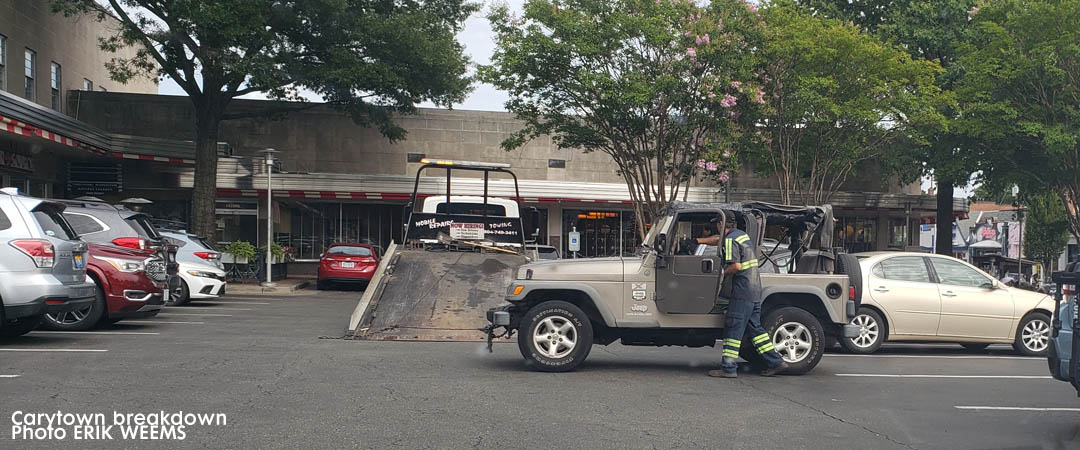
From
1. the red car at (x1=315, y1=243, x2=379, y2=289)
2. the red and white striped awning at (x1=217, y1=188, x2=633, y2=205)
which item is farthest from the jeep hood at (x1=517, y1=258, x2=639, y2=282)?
the red and white striped awning at (x1=217, y1=188, x2=633, y2=205)

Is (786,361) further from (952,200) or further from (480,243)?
(952,200)

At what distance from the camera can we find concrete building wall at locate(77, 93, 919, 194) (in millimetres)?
31297

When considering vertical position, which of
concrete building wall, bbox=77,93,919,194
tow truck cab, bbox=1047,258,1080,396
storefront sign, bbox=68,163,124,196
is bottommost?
tow truck cab, bbox=1047,258,1080,396

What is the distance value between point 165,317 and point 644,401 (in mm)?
10121

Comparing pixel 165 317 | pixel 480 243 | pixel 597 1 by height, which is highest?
pixel 597 1

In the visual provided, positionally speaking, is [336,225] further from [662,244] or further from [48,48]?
[662,244]

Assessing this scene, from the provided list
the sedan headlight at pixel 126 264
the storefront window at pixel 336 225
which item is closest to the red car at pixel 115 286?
the sedan headlight at pixel 126 264

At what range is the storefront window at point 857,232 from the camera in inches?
1412

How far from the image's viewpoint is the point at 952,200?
33062 mm

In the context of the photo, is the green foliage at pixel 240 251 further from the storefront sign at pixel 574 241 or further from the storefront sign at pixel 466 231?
the storefront sign at pixel 466 231

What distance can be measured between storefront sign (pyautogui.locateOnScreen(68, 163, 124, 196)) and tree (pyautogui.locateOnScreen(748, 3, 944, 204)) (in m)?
19.0

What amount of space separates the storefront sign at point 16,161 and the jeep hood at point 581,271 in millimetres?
17858

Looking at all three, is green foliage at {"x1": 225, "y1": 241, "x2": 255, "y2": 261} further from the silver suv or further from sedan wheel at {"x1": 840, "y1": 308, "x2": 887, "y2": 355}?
sedan wheel at {"x1": 840, "y1": 308, "x2": 887, "y2": 355}

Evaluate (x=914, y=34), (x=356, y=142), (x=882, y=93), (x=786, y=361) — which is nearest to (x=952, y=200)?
(x=914, y=34)
